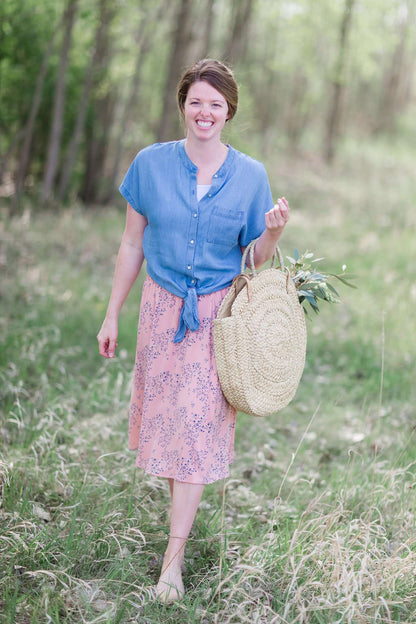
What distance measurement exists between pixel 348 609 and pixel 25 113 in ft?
40.4

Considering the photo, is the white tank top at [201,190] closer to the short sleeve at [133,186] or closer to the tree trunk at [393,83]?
the short sleeve at [133,186]

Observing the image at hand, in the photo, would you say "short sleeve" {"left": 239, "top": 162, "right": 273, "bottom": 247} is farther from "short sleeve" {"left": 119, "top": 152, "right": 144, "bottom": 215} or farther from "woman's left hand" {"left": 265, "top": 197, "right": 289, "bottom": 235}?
"short sleeve" {"left": 119, "top": 152, "right": 144, "bottom": 215}

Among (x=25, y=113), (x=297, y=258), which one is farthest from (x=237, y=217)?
(x=25, y=113)

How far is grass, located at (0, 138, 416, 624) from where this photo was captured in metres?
2.69

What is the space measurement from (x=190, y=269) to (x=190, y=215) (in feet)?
0.75

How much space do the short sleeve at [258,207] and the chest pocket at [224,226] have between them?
61mm

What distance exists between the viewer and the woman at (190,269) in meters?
2.79

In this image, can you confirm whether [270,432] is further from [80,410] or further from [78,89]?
[78,89]

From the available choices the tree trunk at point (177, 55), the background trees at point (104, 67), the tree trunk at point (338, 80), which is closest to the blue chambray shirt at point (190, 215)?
the background trees at point (104, 67)

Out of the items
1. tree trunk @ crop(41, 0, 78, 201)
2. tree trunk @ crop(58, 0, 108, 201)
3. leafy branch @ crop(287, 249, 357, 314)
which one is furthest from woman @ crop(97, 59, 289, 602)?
tree trunk @ crop(58, 0, 108, 201)

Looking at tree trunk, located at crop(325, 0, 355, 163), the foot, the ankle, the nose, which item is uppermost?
tree trunk, located at crop(325, 0, 355, 163)

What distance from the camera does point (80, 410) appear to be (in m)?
4.61

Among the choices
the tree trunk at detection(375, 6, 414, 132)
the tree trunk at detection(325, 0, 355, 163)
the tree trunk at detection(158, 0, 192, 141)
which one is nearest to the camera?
the tree trunk at detection(158, 0, 192, 141)

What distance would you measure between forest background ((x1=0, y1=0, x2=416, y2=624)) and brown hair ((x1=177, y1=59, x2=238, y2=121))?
0.27m
